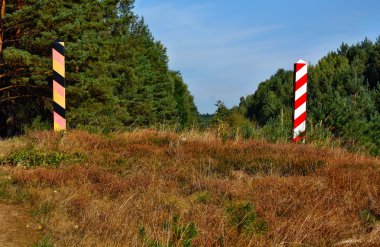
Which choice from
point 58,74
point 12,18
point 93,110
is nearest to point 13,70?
point 12,18

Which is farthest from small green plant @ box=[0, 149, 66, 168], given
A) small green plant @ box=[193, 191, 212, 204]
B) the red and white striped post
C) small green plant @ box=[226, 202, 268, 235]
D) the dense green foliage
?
the dense green foliage

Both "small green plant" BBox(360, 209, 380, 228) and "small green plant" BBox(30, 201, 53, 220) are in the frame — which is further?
"small green plant" BBox(360, 209, 380, 228)

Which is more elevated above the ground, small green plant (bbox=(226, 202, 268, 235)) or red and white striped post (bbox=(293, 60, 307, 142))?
red and white striped post (bbox=(293, 60, 307, 142))

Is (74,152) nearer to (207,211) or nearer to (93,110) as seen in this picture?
(207,211)

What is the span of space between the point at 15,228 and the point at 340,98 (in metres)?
10.7

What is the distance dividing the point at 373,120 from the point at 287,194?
935 cm

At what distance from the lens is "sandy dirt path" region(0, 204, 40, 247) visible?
290cm

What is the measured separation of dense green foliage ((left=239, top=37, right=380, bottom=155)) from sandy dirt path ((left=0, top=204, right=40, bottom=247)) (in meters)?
6.30

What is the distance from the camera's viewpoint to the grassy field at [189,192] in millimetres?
3346

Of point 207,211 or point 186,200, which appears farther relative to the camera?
point 186,200

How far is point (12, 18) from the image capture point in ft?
67.6

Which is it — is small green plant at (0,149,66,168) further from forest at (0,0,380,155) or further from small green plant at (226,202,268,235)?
small green plant at (226,202,268,235)

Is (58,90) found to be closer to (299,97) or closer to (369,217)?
(299,97)

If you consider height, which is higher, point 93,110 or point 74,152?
point 93,110
